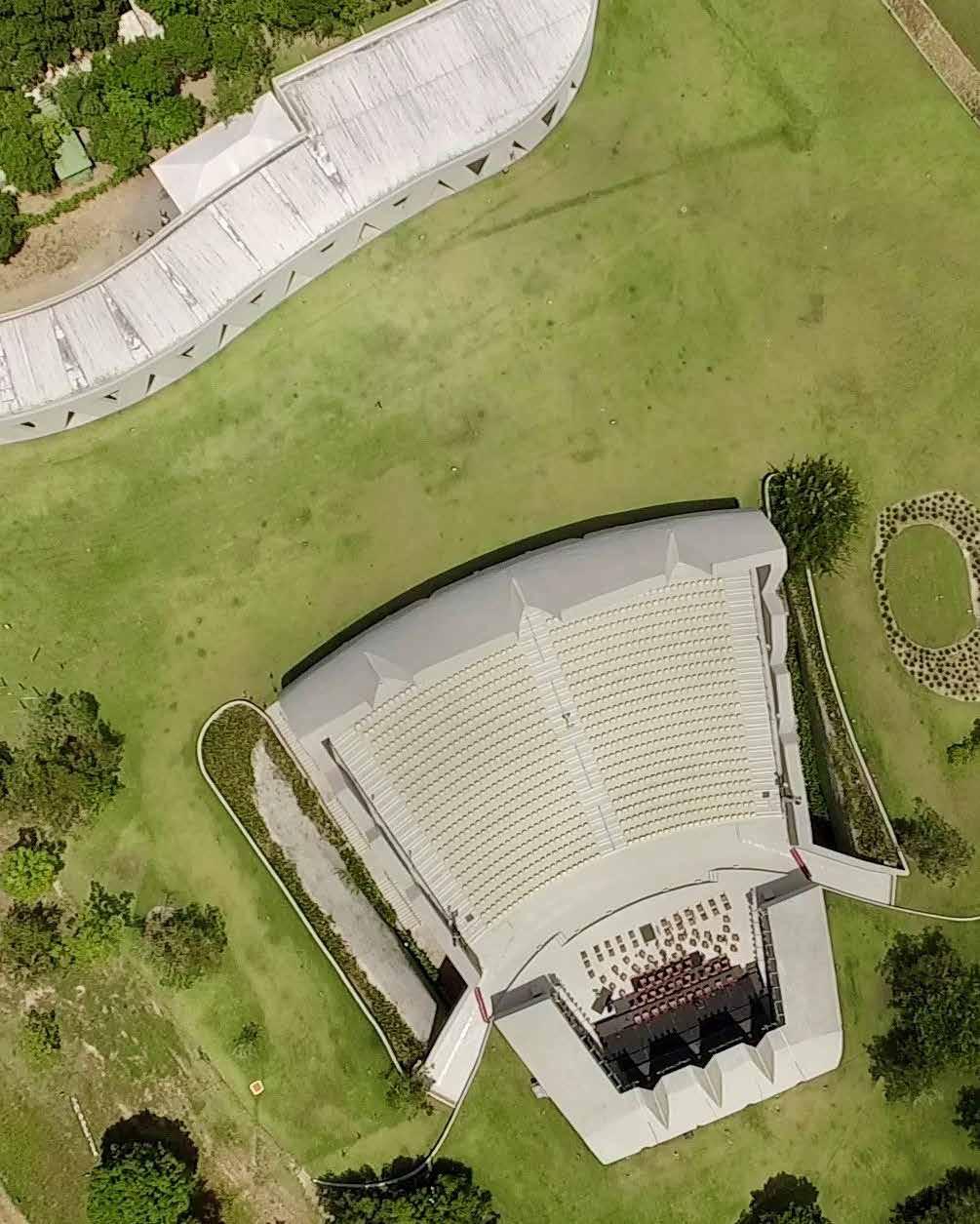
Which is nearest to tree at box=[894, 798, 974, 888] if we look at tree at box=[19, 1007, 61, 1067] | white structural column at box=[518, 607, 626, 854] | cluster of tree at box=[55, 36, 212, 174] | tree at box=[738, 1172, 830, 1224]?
white structural column at box=[518, 607, 626, 854]

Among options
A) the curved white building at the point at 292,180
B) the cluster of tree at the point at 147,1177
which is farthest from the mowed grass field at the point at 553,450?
the curved white building at the point at 292,180

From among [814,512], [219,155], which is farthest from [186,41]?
[814,512]

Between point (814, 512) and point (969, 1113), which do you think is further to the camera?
point (969, 1113)

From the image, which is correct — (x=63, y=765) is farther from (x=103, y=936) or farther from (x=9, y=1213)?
(x=9, y=1213)

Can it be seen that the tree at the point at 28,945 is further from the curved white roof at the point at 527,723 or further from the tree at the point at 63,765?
the curved white roof at the point at 527,723

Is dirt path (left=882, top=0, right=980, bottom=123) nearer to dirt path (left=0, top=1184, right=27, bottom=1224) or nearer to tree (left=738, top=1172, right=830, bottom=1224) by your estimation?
tree (left=738, top=1172, right=830, bottom=1224)

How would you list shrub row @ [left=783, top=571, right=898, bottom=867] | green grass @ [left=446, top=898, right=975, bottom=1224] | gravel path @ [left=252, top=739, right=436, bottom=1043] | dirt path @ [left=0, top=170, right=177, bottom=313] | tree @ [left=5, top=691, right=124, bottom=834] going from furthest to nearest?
shrub row @ [left=783, top=571, right=898, bottom=867], green grass @ [left=446, top=898, right=975, bottom=1224], gravel path @ [left=252, top=739, right=436, bottom=1043], dirt path @ [left=0, top=170, right=177, bottom=313], tree @ [left=5, top=691, right=124, bottom=834]
